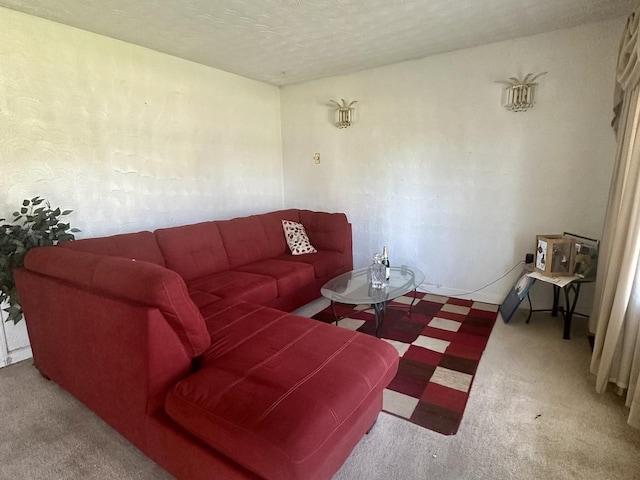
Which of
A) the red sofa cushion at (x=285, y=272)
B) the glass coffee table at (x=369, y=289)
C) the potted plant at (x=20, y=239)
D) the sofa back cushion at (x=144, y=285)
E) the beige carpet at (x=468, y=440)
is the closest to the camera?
the sofa back cushion at (x=144, y=285)

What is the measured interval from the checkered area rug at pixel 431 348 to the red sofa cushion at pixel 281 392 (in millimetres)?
464

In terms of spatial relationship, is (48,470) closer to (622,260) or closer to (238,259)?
(238,259)

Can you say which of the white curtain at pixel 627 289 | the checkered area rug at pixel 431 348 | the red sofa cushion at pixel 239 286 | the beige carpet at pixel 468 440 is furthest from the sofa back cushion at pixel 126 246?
the white curtain at pixel 627 289

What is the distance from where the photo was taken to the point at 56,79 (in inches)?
101

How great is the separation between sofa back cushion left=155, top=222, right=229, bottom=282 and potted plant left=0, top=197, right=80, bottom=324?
2.28ft

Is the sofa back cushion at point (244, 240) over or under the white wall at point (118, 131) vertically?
under

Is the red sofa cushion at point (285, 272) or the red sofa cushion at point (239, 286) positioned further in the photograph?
the red sofa cushion at point (285, 272)

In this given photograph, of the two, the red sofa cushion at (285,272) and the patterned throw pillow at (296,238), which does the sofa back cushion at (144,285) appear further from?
the patterned throw pillow at (296,238)

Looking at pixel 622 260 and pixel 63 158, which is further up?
pixel 63 158

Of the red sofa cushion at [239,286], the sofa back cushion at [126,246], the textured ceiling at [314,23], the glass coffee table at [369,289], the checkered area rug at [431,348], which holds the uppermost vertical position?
the textured ceiling at [314,23]

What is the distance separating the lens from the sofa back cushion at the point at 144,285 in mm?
1402

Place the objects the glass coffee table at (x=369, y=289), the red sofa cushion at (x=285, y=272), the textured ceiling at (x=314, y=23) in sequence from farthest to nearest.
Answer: the red sofa cushion at (x=285, y=272), the glass coffee table at (x=369, y=289), the textured ceiling at (x=314, y=23)

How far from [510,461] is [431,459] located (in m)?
0.35

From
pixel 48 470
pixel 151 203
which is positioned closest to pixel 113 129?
pixel 151 203
